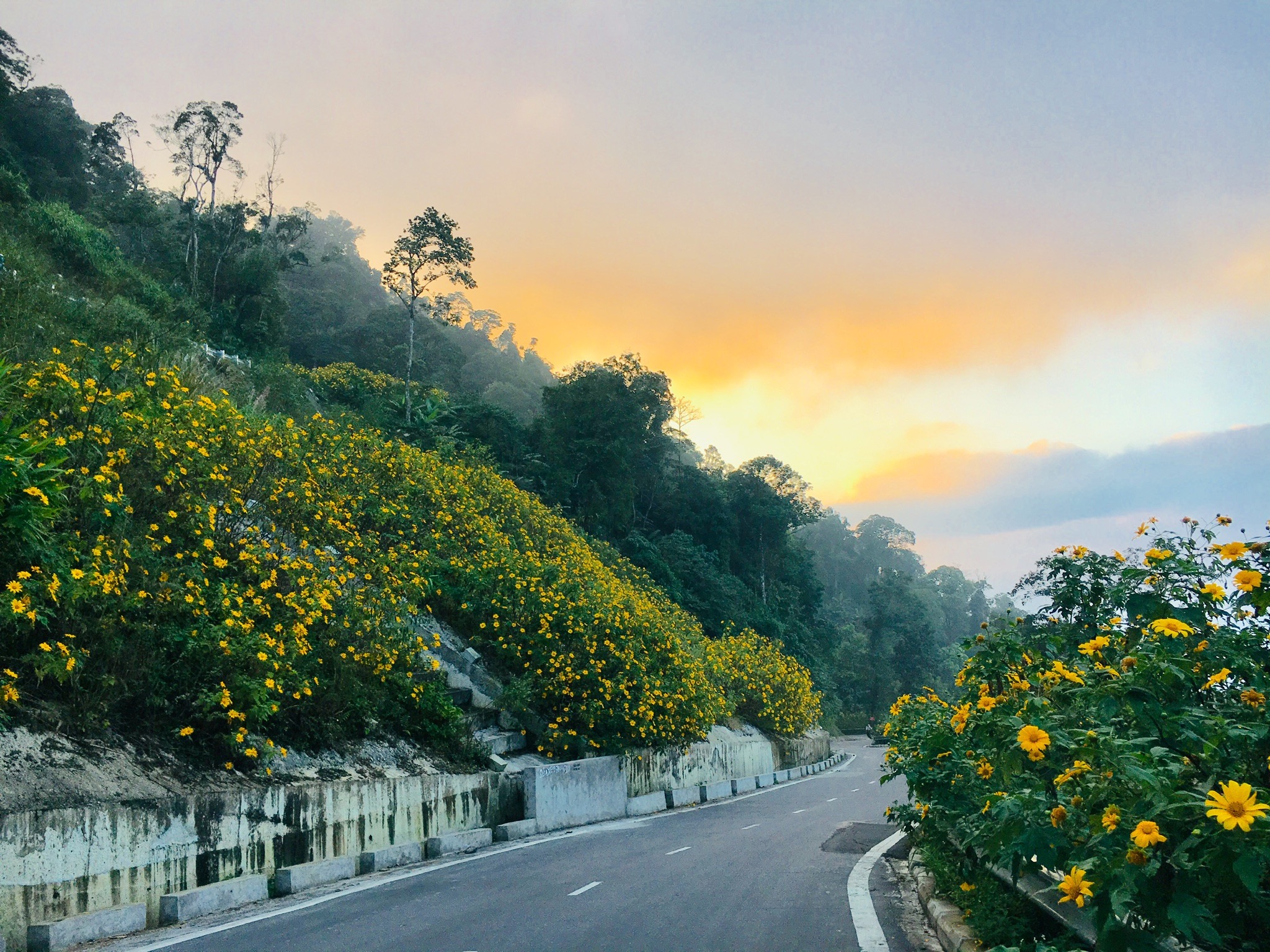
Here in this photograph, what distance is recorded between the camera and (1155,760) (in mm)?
3715

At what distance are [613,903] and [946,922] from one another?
2.90m

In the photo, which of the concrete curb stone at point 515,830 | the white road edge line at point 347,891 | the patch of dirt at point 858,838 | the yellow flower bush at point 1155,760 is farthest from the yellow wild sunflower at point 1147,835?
the concrete curb stone at point 515,830

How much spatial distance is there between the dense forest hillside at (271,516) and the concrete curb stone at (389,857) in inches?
66.4

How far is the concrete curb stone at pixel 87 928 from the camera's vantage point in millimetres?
6770

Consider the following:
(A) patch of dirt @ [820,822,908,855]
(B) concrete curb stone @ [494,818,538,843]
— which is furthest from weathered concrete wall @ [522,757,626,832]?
(A) patch of dirt @ [820,822,908,855]

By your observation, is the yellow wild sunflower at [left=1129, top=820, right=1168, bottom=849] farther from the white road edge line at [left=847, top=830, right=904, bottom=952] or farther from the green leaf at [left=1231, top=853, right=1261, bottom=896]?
the white road edge line at [left=847, top=830, right=904, bottom=952]

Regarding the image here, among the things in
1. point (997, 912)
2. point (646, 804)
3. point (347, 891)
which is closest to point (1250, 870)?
point (997, 912)

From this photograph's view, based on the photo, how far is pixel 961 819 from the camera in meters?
7.13

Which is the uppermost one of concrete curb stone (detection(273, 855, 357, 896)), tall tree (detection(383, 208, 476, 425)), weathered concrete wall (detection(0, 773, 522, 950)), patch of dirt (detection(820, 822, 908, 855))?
tall tree (detection(383, 208, 476, 425))

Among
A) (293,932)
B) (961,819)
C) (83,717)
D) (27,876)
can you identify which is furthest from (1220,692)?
(83,717)

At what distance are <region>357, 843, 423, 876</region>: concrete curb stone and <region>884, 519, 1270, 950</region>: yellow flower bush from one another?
7.04 m

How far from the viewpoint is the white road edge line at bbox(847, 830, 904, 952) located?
22.4ft

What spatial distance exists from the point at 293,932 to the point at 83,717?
9.87 feet

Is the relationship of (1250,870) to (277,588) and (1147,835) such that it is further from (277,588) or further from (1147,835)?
(277,588)
